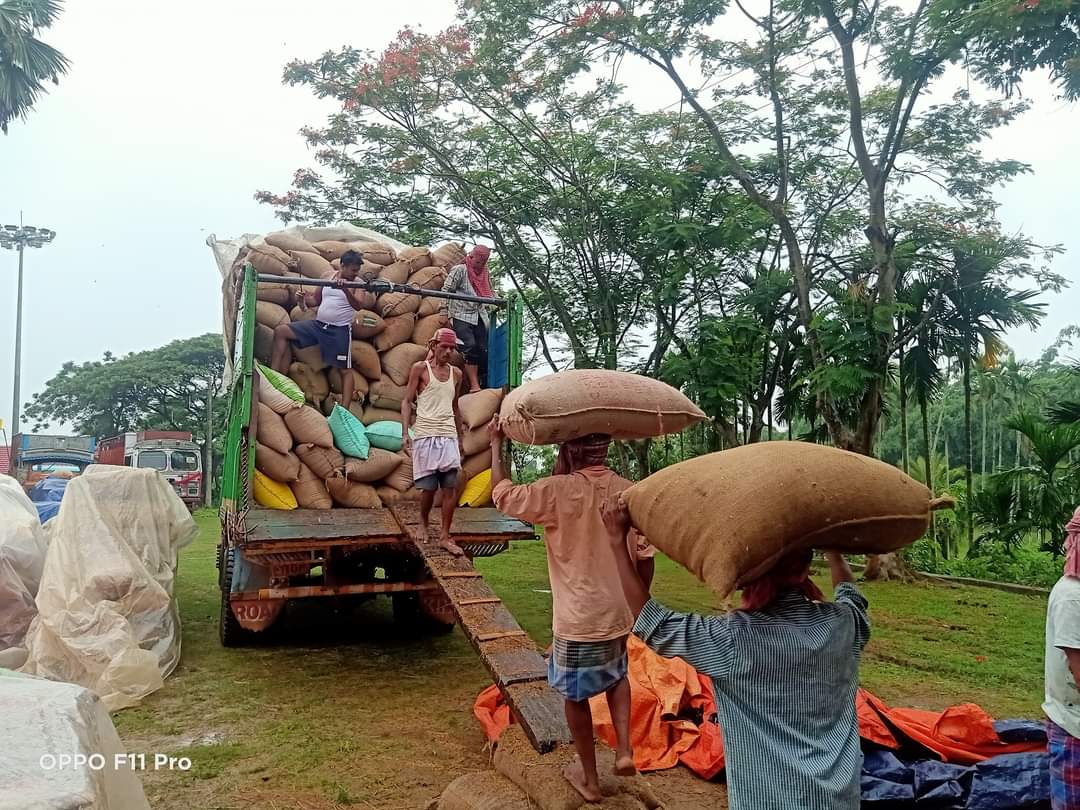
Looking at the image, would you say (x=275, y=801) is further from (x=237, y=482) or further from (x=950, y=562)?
(x=950, y=562)

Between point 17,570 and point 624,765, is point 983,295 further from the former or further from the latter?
point 17,570

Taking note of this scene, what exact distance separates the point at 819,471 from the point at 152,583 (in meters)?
4.57

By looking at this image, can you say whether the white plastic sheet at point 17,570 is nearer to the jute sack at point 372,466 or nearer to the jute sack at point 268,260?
the jute sack at point 372,466

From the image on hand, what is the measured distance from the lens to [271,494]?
520cm

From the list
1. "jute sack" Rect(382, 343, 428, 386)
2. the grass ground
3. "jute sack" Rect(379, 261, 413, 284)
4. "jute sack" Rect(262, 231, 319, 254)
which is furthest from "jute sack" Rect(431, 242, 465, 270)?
the grass ground

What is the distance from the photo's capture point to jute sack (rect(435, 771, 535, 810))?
2.78m

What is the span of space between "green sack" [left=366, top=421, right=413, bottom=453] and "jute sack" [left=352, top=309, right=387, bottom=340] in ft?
2.53

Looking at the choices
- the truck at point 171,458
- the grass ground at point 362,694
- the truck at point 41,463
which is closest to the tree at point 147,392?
the truck at point 171,458

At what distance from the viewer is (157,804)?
3.21 meters

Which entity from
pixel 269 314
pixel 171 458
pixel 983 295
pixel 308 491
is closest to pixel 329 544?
pixel 308 491

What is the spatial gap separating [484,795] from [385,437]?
317 cm

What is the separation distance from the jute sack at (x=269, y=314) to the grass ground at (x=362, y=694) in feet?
7.66

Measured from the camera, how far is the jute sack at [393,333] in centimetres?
615

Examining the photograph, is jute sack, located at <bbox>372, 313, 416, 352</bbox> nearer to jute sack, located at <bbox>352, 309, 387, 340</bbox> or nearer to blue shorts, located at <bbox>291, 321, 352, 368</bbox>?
jute sack, located at <bbox>352, 309, 387, 340</bbox>
